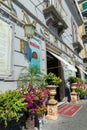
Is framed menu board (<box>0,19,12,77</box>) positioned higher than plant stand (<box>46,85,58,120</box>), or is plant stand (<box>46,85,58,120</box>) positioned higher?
framed menu board (<box>0,19,12,77</box>)

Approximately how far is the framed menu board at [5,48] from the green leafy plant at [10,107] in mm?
1105

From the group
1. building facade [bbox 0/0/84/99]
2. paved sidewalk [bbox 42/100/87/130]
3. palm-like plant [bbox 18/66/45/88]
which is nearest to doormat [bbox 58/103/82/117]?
paved sidewalk [bbox 42/100/87/130]

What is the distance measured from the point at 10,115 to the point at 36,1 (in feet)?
19.5

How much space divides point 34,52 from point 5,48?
2.06 m

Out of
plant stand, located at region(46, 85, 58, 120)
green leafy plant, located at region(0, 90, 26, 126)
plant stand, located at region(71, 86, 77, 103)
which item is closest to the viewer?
green leafy plant, located at region(0, 90, 26, 126)

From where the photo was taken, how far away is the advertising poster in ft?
22.3

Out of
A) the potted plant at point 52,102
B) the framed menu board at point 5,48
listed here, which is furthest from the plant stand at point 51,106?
the framed menu board at point 5,48

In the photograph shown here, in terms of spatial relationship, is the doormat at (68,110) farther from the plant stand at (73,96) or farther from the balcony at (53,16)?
the balcony at (53,16)

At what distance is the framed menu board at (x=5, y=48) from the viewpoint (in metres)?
5.01

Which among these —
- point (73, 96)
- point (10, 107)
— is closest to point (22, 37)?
point (10, 107)

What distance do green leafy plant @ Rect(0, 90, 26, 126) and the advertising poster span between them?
9.18 feet

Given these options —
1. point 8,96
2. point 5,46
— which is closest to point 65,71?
point 5,46

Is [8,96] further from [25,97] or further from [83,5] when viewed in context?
[83,5]

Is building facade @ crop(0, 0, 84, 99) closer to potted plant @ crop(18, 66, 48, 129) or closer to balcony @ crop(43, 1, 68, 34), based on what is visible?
balcony @ crop(43, 1, 68, 34)
